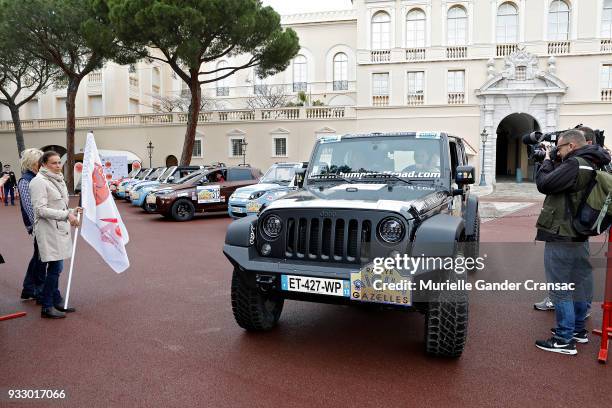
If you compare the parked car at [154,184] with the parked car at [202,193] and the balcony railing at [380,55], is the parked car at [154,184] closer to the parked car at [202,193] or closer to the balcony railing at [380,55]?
the parked car at [202,193]

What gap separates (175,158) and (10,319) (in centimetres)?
3262

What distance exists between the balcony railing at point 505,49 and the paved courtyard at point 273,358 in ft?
97.7

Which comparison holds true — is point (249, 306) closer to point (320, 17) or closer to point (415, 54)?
point (415, 54)

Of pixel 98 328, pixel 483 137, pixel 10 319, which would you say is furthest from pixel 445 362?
pixel 483 137

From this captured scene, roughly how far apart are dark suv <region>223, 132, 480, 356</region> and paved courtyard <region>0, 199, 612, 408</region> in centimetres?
39

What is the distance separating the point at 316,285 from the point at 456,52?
32.3 meters

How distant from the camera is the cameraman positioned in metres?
3.98

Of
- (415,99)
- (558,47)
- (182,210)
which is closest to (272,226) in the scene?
(182,210)

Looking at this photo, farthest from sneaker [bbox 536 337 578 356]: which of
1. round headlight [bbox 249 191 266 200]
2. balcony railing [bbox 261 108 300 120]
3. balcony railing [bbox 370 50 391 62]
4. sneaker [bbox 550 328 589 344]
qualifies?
balcony railing [bbox 370 50 391 62]

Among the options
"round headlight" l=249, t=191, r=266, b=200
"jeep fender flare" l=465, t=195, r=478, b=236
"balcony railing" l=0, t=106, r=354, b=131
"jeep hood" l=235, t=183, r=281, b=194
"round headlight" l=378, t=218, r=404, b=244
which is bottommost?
"round headlight" l=249, t=191, r=266, b=200

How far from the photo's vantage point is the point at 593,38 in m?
31.0

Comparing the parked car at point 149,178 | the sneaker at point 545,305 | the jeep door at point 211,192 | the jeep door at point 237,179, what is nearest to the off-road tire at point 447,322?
the sneaker at point 545,305

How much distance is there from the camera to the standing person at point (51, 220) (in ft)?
16.6

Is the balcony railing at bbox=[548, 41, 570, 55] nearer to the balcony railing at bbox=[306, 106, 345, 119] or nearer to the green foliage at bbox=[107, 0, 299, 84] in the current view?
the balcony railing at bbox=[306, 106, 345, 119]
